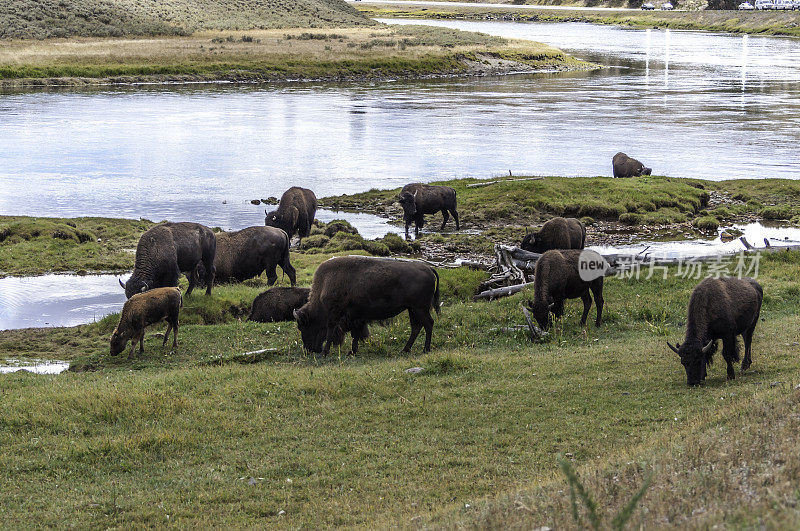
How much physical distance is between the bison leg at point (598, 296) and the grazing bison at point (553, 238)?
4225 millimetres

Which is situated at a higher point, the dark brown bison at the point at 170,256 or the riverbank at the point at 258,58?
the riverbank at the point at 258,58

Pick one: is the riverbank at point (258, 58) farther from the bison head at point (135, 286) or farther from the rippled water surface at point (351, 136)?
the bison head at point (135, 286)

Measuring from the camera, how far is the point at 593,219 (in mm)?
30844

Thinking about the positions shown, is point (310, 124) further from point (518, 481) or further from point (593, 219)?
point (518, 481)

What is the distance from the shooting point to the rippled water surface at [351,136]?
38188 millimetres

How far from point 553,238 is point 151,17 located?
9897 centimetres

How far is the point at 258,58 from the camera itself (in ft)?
285

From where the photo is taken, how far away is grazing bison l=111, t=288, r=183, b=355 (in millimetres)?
15531

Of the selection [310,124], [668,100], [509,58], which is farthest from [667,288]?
[509,58]

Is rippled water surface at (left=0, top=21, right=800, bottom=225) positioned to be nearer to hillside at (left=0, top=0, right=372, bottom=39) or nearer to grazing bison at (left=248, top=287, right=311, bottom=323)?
grazing bison at (left=248, top=287, right=311, bottom=323)

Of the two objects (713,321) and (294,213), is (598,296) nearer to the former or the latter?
(713,321)

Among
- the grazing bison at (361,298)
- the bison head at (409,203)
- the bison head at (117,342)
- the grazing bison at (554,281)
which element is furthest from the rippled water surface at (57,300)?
the bison head at (409,203)

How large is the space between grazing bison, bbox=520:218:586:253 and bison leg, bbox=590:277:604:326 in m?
4.22

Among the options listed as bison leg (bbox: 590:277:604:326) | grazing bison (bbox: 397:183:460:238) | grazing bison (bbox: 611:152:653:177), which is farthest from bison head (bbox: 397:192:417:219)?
grazing bison (bbox: 611:152:653:177)
